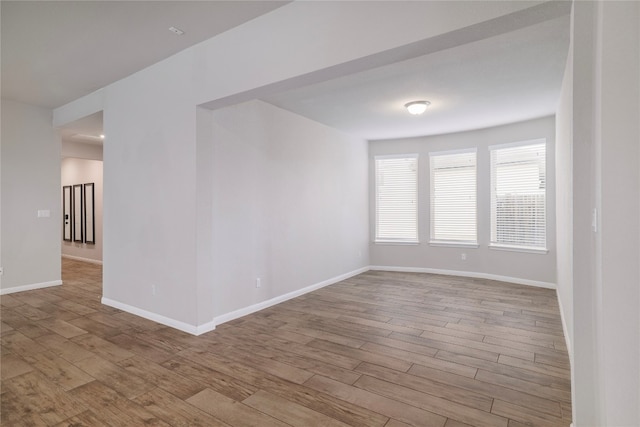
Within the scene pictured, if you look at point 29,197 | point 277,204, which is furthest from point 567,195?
point 29,197

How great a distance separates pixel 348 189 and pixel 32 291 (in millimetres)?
5408

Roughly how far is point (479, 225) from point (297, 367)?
4.81 metres

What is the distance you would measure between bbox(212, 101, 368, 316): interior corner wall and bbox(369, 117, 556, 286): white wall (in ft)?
2.95

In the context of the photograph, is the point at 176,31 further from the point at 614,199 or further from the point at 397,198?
the point at 397,198

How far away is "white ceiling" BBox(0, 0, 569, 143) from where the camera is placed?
2775 mm

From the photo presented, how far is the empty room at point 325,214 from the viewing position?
183 cm

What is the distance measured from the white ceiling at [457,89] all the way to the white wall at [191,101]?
1.10m

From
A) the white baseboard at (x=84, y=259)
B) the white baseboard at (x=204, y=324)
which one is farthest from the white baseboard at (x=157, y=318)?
the white baseboard at (x=84, y=259)

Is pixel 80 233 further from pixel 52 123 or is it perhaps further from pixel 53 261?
pixel 52 123

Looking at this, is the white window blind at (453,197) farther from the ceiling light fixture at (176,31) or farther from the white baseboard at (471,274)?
the ceiling light fixture at (176,31)

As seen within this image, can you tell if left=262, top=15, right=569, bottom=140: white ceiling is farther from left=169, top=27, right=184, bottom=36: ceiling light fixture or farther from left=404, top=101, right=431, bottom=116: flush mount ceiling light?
left=169, top=27, right=184, bottom=36: ceiling light fixture

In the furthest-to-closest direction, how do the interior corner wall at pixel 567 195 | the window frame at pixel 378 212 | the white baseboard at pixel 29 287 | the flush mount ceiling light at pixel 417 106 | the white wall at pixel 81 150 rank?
the white wall at pixel 81 150 → the window frame at pixel 378 212 → the white baseboard at pixel 29 287 → the flush mount ceiling light at pixel 417 106 → the interior corner wall at pixel 567 195

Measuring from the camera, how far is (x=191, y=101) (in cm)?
349

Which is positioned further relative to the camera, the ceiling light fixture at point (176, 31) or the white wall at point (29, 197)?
the white wall at point (29, 197)
